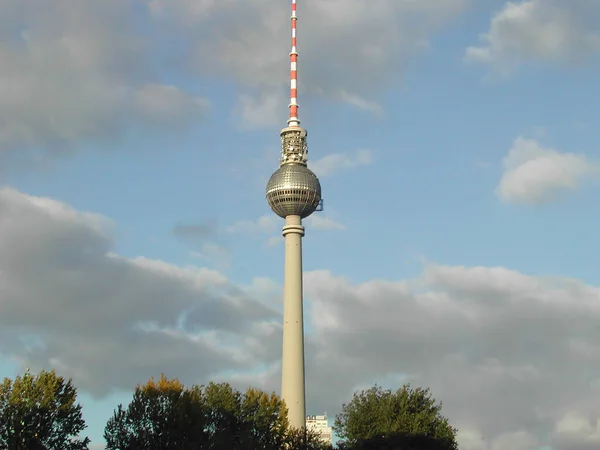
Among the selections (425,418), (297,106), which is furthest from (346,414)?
(297,106)

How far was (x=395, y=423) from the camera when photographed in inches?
4619

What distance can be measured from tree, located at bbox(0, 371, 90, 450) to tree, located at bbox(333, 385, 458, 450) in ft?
114

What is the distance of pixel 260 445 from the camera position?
104m

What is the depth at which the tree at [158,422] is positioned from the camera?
101 m

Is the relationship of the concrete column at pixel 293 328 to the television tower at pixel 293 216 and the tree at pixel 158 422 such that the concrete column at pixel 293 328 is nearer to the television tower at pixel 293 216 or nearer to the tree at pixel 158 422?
the television tower at pixel 293 216

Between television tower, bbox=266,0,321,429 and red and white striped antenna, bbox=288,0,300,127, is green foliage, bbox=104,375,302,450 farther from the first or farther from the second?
red and white striped antenna, bbox=288,0,300,127

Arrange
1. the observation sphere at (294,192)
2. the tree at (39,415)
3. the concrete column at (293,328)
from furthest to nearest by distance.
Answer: the observation sphere at (294,192)
the concrete column at (293,328)
the tree at (39,415)

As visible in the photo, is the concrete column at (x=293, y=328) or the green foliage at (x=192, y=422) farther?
the concrete column at (x=293, y=328)

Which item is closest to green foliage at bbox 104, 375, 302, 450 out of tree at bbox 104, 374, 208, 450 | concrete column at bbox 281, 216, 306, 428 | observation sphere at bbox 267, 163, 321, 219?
tree at bbox 104, 374, 208, 450

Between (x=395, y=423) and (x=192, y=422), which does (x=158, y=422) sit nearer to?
(x=192, y=422)

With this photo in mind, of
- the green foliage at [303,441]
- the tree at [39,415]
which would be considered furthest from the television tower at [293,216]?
the tree at [39,415]

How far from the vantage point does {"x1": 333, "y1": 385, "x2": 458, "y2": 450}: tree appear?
114 meters

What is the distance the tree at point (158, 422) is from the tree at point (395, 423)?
20.9 m

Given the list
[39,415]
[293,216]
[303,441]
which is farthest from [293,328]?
[39,415]
